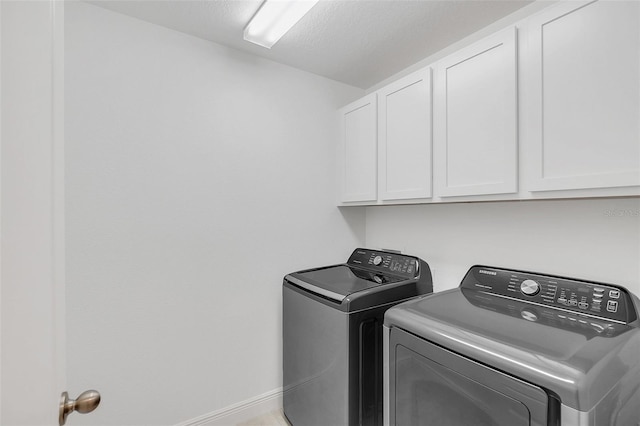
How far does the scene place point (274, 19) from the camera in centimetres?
149

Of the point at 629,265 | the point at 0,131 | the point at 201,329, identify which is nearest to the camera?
the point at 0,131

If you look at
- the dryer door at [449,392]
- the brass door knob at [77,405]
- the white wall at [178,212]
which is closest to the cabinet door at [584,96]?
the dryer door at [449,392]

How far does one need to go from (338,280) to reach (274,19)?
5.02 feet

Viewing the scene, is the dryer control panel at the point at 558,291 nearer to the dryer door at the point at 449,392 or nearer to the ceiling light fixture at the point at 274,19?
the dryer door at the point at 449,392

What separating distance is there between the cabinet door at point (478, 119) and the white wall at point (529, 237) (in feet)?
1.20

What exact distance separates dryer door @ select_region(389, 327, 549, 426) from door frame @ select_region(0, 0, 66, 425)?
1.06 metres

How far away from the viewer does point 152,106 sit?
1670mm

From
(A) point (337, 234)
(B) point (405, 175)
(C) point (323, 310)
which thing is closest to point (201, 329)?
(C) point (323, 310)

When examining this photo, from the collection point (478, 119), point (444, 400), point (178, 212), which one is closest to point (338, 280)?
point (444, 400)

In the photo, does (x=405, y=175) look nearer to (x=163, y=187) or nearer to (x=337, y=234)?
(x=337, y=234)

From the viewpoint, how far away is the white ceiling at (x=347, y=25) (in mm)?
1506

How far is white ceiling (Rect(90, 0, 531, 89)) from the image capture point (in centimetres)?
151

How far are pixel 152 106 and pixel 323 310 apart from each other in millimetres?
1534

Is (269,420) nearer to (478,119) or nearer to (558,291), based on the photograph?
(558,291)
